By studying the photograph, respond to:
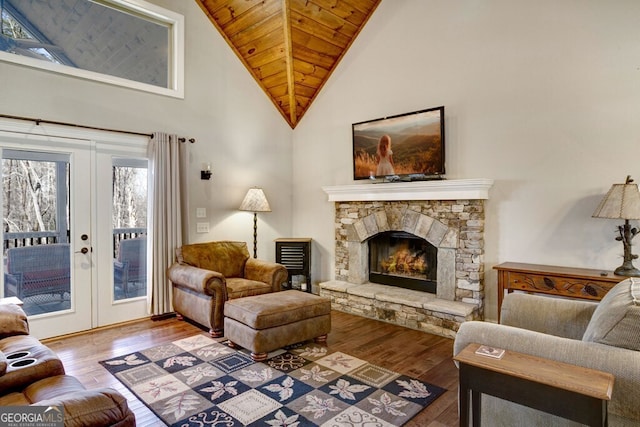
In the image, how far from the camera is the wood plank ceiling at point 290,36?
4.70 m

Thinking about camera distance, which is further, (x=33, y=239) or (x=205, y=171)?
(x=205, y=171)

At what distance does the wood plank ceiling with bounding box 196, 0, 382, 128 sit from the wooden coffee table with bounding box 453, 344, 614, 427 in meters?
4.36

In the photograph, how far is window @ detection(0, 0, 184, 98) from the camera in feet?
12.2

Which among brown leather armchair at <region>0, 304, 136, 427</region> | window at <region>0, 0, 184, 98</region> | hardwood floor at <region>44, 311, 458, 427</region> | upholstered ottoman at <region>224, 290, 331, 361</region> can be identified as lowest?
hardwood floor at <region>44, 311, 458, 427</region>

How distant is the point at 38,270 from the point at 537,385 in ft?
14.3

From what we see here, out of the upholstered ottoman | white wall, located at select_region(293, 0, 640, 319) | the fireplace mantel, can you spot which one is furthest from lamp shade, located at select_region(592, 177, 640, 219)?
the upholstered ottoman

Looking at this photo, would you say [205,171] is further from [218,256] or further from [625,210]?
[625,210]

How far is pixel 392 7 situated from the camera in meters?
4.85

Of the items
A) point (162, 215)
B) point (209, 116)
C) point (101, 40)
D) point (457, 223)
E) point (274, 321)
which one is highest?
point (101, 40)

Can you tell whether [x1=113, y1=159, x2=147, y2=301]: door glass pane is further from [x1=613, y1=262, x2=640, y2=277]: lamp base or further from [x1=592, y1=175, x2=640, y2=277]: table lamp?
[x1=613, y1=262, x2=640, y2=277]: lamp base

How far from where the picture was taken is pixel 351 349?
358cm

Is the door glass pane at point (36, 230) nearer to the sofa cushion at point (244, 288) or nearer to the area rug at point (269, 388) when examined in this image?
the area rug at point (269, 388)

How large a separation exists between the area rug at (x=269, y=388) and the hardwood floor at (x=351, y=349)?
9 centimetres

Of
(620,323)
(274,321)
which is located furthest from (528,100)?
(274,321)
